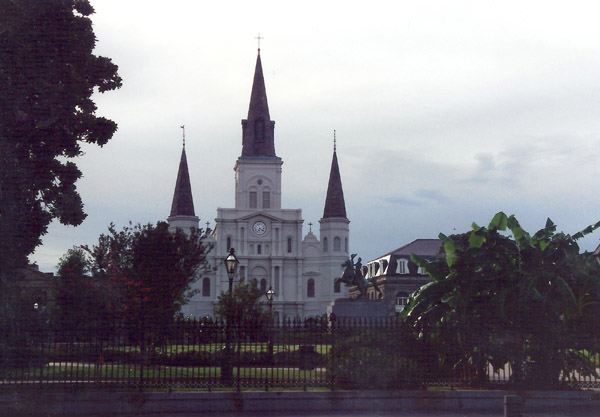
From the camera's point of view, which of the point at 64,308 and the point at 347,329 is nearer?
the point at 347,329

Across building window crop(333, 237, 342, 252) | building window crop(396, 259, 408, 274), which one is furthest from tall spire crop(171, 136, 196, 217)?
building window crop(396, 259, 408, 274)

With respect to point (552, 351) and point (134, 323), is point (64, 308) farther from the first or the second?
point (552, 351)

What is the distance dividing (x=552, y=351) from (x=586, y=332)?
1.30 m

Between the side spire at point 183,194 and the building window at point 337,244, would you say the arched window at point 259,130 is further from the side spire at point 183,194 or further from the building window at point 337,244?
the building window at point 337,244

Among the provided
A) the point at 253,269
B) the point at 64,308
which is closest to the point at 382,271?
the point at 253,269

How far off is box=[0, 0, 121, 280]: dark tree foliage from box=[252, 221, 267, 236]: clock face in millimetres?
74421

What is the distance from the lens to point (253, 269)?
95750mm

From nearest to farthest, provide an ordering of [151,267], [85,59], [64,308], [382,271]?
[85,59], [151,267], [64,308], [382,271]

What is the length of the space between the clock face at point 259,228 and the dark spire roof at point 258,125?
902 cm

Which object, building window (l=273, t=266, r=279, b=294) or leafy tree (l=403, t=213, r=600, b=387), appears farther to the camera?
building window (l=273, t=266, r=279, b=294)

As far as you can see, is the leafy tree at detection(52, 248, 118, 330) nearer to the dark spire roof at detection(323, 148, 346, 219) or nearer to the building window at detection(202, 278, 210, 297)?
the building window at detection(202, 278, 210, 297)

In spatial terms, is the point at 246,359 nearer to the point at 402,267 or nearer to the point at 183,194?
the point at 402,267

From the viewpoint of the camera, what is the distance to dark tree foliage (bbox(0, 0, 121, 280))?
20500 mm

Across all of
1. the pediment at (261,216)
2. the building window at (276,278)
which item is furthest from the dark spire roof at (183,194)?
the building window at (276,278)
